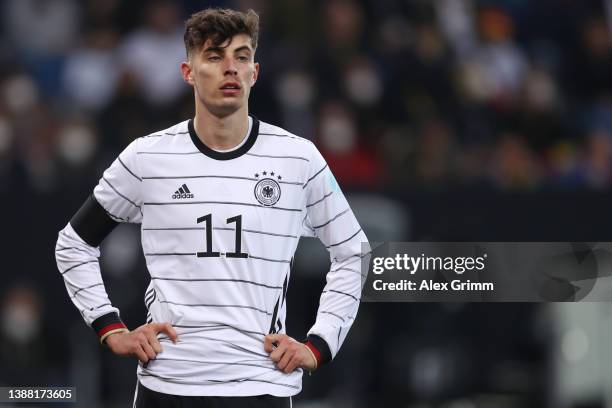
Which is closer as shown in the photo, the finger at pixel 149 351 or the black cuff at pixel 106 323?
the finger at pixel 149 351

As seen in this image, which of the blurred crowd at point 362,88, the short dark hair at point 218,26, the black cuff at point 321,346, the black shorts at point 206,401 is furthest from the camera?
the blurred crowd at point 362,88

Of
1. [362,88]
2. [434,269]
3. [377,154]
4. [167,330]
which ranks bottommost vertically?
[167,330]

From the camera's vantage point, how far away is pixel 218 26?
466 centimetres

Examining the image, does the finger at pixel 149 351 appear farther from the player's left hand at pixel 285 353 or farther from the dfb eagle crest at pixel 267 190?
the dfb eagle crest at pixel 267 190

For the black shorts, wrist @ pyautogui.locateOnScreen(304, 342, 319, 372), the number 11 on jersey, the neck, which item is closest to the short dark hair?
the neck

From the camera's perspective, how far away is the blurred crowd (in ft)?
32.3

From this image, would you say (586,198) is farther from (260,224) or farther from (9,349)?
(260,224)

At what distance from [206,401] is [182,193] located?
29.5 inches

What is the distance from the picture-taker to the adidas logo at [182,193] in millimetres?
4672

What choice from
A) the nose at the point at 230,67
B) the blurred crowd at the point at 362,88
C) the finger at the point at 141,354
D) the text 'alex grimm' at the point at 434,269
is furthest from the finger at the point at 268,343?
the blurred crowd at the point at 362,88

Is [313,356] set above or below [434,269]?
below

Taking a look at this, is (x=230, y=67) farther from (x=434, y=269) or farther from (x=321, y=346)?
(x=434, y=269)

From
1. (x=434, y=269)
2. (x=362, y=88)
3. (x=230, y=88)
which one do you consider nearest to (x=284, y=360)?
(x=230, y=88)

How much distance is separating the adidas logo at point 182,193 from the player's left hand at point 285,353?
22.9 inches
